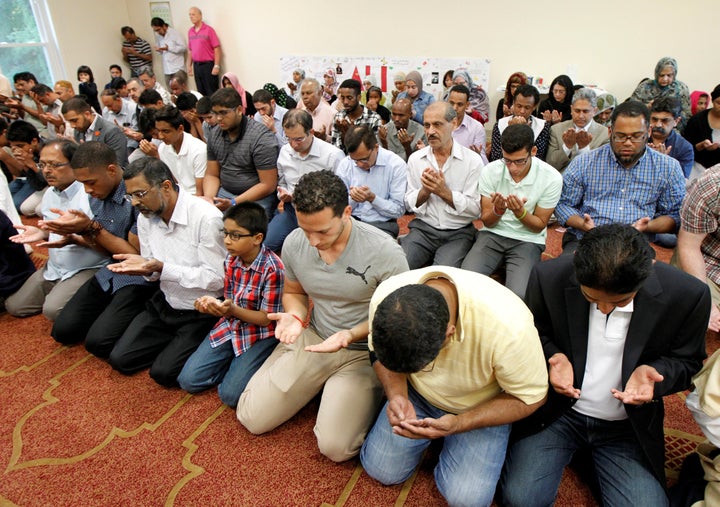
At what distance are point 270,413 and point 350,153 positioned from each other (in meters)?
1.84

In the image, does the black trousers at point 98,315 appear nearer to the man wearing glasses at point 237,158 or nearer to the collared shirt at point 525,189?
the man wearing glasses at point 237,158

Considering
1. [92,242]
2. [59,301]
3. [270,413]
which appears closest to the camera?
[270,413]

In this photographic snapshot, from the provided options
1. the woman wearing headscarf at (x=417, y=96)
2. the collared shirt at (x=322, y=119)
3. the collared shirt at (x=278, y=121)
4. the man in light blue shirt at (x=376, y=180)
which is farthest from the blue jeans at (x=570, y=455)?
the woman wearing headscarf at (x=417, y=96)

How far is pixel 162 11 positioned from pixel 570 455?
9.63 metres

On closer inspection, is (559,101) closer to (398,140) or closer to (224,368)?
(398,140)

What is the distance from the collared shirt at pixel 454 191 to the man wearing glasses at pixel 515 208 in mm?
121

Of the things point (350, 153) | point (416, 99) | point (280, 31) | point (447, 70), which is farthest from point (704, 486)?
point (280, 31)

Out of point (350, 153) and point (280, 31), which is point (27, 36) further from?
point (350, 153)

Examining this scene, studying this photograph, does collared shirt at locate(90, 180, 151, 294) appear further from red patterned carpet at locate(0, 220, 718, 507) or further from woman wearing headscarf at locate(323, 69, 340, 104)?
woman wearing headscarf at locate(323, 69, 340, 104)

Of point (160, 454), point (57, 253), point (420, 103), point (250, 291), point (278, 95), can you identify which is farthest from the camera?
point (278, 95)

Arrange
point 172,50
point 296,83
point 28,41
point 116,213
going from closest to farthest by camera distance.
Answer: point 116,213, point 296,83, point 28,41, point 172,50

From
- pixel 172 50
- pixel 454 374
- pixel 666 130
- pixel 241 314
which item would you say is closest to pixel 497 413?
pixel 454 374

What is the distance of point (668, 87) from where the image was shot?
4574mm

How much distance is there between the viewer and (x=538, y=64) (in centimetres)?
558
